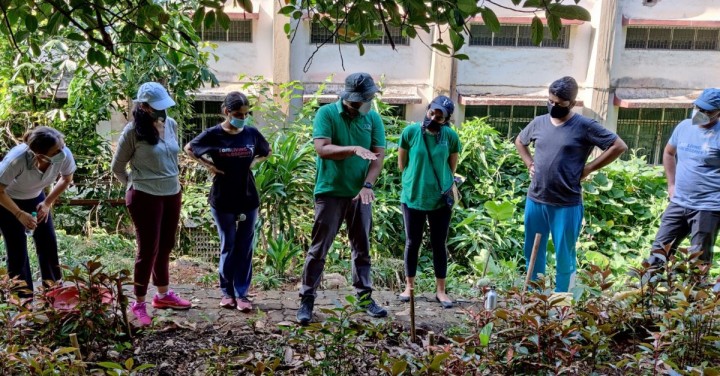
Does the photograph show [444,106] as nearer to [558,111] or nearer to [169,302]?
Answer: [558,111]

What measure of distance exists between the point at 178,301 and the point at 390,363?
2.26 m

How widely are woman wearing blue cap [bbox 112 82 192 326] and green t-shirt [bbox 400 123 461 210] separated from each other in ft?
5.19

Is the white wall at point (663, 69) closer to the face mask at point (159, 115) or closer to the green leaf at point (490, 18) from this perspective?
the face mask at point (159, 115)

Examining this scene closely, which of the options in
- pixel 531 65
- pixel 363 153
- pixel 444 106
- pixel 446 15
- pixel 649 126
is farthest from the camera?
pixel 649 126

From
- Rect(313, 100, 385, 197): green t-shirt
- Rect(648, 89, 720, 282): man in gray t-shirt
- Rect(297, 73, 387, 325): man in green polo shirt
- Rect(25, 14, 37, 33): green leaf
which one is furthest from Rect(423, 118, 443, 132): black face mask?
Rect(25, 14, 37, 33): green leaf

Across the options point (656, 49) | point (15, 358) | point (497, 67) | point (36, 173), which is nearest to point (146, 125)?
point (36, 173)

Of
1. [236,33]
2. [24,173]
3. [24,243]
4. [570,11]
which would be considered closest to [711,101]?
[570,11]

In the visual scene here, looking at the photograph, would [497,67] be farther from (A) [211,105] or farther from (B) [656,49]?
(A) [211,105]

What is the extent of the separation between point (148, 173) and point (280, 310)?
1319mm

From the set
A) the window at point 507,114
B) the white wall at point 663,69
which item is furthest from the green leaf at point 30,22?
the white wall at point 663,69

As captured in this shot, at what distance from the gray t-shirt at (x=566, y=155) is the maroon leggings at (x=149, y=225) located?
2.46 m

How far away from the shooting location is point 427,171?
4.33m

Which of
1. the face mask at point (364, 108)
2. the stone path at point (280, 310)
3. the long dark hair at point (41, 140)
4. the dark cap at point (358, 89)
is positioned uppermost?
the dark cap at point (358, 89)

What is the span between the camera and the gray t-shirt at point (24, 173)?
3777 mm
